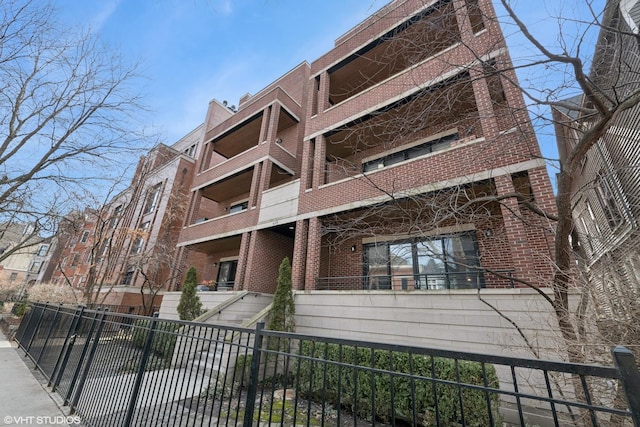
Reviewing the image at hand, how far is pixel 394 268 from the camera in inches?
367

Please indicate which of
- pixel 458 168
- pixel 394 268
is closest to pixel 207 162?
pixel 394 268

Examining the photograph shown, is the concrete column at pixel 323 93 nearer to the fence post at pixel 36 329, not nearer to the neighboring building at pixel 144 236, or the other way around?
the neighboring building at pixel 144 236

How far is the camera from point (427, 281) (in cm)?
841

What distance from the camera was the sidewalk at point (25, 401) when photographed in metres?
4.11

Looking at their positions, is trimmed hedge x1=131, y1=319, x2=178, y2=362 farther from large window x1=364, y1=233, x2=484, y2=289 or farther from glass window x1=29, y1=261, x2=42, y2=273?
glass window x1=29, y1=261, x2=42, y2=273

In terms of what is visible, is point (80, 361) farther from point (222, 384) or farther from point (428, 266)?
point (428, 266)

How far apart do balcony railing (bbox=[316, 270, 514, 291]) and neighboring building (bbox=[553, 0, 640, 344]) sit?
6.91ft

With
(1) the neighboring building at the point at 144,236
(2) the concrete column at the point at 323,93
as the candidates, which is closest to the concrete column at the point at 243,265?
(1) the neighboring building at the point at 144,236

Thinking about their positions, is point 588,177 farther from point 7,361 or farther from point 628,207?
point 7,361

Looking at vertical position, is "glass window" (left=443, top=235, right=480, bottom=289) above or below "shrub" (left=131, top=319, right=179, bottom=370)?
above

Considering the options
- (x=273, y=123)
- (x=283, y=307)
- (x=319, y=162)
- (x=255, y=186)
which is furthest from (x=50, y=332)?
(x=273, y=123)

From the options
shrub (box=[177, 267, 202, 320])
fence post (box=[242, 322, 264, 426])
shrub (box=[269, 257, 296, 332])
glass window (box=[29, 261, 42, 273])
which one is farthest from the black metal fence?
glass window (box=[29, 261, 42, 273])

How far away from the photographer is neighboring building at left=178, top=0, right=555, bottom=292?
5840 millimetres

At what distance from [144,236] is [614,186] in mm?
23384
